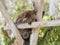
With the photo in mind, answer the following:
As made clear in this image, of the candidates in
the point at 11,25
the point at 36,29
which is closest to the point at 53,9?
the point at 36,29

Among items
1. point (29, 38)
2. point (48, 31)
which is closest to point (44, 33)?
point (48, 31)

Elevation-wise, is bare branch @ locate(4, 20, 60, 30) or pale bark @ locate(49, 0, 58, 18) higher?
pale bark @ locate(49, 0, 58, 18)

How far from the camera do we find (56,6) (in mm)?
2049

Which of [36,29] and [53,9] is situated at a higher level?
[53,9]

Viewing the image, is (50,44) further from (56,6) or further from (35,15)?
(56,6)

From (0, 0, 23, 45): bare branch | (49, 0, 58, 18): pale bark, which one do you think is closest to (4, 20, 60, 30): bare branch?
(0, 0, 23, 45): bare branch

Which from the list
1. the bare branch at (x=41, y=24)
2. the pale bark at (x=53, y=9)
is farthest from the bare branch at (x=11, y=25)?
the pale bark at (x=53, y=9)

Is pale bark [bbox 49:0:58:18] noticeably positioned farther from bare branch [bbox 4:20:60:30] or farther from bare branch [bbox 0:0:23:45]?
bare branch [bbox 0:0:23:45]

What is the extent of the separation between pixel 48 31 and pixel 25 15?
33 centimetres

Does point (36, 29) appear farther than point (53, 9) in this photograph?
No

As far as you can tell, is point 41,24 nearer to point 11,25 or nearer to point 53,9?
point 11,25

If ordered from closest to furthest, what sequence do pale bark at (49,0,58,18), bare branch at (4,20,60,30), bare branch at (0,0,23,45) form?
bare branch at (4,20,60,30) → bare branch at (0,0,23,45) → pale bark at (49,0,58,18)

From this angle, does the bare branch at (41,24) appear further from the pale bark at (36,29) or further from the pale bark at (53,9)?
the pale bark at (53,9)

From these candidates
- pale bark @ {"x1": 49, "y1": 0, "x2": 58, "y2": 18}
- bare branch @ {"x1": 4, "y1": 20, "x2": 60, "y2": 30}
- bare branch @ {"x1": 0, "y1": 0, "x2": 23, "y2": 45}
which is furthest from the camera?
pale bark @ {"x1": 49, "y1": 0, "x2": 58, "y2": 18}
